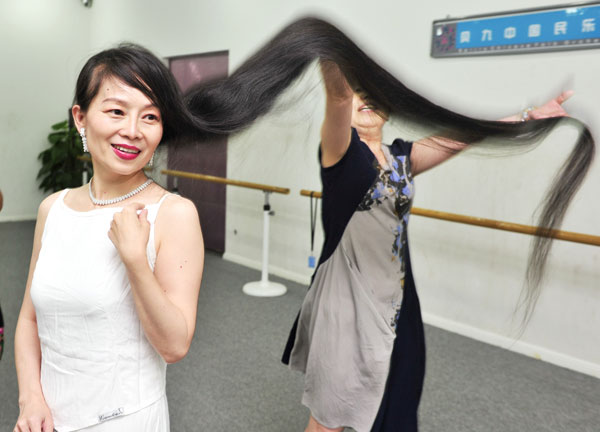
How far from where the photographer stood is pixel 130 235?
662 mm

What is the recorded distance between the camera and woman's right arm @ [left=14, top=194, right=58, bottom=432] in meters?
0.77

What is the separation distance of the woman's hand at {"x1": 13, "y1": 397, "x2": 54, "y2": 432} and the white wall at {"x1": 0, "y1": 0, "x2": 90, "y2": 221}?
621cm

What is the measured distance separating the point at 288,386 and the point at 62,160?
514 cm

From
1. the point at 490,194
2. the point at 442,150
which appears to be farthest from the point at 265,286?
the point at 442,150

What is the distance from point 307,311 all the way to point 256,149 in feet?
1.84

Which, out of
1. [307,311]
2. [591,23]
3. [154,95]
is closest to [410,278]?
[307,311]

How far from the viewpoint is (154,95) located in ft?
2.42

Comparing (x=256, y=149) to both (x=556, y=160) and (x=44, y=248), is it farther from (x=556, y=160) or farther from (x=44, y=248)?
(x=556, y=160)

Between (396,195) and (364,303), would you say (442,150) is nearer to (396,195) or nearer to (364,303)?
(396,195)

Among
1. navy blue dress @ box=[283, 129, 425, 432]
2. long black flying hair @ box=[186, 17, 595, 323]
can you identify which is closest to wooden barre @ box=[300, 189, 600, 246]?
navy blue dress @ box=[283, 129, 425, 432]

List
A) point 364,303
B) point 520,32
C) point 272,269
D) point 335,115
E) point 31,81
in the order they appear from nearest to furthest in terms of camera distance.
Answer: point 335,115 < point 364,303 < point 520,32 < point 272,269 < point 31,81

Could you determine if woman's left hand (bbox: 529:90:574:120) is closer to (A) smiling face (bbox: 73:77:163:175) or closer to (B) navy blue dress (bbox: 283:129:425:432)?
(B) navy blue dress (bbox: 283:129:425:432)

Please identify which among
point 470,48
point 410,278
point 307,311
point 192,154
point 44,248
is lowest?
point 307,311

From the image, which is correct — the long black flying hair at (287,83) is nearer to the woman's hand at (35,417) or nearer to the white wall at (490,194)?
the woman's hand at (35,417)
